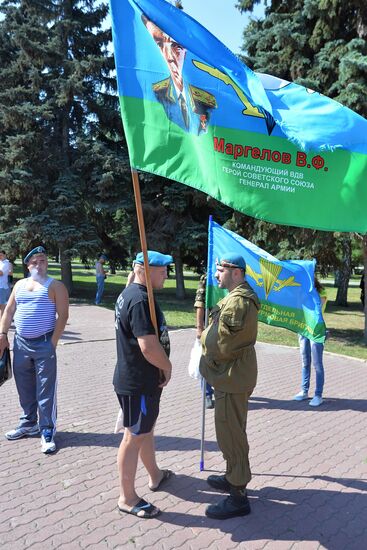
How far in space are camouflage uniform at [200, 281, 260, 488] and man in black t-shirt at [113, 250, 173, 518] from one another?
0.38m

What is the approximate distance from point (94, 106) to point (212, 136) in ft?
58.8

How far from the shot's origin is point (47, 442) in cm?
455

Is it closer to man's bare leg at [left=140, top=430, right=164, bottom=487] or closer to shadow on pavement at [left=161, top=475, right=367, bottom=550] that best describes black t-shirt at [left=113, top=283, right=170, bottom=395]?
man's bare leg at [left=140, top=430, right=164, bottom=487]

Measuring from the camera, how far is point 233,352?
336 centimetres

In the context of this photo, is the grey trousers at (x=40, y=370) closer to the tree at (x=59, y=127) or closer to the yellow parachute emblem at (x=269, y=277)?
the yellow parachute emblem at (x=269, y=277)

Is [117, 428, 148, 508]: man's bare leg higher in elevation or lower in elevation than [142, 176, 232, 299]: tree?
lower

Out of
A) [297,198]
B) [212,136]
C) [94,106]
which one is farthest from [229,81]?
[94,106]

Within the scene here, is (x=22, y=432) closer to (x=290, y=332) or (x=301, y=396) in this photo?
(x=301, y=396)

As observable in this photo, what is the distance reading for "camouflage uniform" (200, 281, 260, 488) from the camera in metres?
3.31

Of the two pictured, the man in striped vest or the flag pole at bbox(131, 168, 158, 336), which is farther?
the man in striped vest

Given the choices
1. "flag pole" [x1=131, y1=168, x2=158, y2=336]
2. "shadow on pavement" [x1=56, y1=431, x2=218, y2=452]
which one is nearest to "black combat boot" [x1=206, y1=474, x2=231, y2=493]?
"shadow on pavement" [x1=56, y1=431, x2=218, y2=452]

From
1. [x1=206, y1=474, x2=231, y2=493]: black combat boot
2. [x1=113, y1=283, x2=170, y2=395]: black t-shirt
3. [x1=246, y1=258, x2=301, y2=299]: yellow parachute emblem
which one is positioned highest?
[x1=246, y1=258, x2=301, y2=299]: yellow parachute emblem

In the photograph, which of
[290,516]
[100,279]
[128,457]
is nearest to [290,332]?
[100,279]

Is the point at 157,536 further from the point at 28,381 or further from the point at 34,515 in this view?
the point at 28,381
